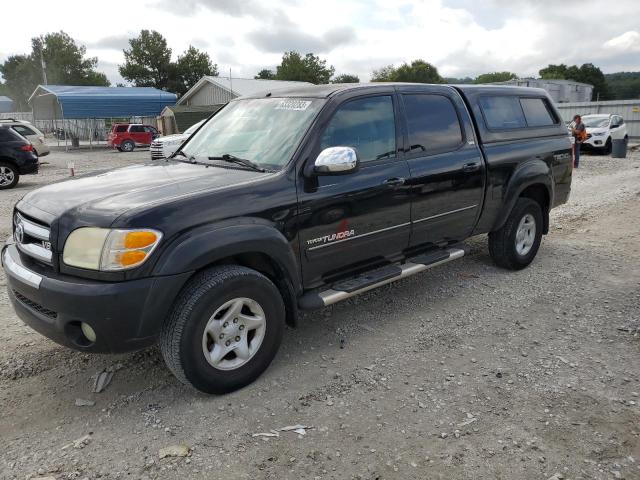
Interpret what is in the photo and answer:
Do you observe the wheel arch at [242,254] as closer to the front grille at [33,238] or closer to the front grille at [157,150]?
the front grille at [33,238]

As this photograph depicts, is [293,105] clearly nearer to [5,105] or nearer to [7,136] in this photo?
[7,136]

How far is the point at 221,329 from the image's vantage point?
10.3 ft

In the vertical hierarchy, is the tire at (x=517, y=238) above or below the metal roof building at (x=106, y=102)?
below

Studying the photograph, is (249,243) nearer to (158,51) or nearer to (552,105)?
(552,105)

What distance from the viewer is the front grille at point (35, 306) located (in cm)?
293

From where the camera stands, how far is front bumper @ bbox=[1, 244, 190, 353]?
2.73 metres

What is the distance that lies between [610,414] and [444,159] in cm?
232

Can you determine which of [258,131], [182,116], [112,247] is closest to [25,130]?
[182,116]

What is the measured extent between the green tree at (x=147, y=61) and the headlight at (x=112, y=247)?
65.9 m

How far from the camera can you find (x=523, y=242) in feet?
18.5

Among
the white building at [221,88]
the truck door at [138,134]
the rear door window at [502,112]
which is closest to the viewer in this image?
the rear door window at [502,112]

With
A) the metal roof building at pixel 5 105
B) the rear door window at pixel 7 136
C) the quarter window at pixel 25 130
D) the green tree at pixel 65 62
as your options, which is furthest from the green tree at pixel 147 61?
the rear door window at pixel 7 136

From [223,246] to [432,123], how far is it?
7.81 feet

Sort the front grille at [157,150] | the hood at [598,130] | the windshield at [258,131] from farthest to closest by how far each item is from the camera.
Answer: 1. the hood at [598,130]
2. the front grille at [157,150]
3. the windshield at [258,131]
